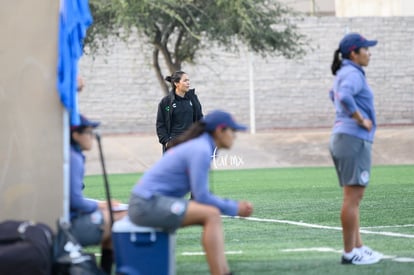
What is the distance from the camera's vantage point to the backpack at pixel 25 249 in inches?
315

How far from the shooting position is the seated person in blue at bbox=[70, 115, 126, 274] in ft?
29.1

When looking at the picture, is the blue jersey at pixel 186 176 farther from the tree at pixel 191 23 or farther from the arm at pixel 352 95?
Result: the tree at pixel 191 23

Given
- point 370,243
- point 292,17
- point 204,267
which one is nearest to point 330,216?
point 370,243

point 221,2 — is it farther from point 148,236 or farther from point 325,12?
point 148,236

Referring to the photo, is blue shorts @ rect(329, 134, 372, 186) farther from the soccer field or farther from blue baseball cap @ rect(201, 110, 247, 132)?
blue baseball cap @ rect(201, 110, 247, 132)

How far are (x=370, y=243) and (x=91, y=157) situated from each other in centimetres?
2379

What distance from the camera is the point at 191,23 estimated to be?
32562 millimetres

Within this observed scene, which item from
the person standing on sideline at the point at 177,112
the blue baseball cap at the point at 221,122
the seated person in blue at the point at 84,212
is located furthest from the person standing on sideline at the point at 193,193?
the person standing on sideline at the point at 177,112

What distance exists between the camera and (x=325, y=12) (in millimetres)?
49594

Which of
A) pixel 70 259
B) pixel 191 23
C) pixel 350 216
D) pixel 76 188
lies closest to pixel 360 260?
A: pixel 350 216

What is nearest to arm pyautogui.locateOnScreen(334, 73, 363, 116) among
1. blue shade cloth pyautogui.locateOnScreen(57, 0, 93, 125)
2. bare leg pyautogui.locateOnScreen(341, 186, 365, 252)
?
bare leg pyautogui.locateOnScreen(341, 186, 365, 252)

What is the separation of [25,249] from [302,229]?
233 inches

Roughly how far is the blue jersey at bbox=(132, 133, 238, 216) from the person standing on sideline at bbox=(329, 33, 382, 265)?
1.82 metres

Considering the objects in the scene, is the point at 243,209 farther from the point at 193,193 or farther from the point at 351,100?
the point at 351,100
